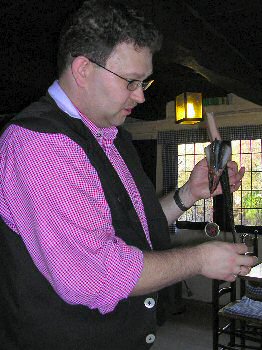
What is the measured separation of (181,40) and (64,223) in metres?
2.41

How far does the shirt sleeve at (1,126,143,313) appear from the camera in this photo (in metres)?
1.00

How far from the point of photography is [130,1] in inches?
95.7

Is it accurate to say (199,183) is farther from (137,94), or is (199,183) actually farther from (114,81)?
(114,81)

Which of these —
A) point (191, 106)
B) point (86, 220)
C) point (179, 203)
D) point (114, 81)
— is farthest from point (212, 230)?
point (191, 106)

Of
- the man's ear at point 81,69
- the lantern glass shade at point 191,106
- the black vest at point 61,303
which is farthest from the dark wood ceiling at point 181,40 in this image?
the black vest at point 61,303

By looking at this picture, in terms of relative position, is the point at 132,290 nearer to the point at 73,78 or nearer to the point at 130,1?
the point at 73,78

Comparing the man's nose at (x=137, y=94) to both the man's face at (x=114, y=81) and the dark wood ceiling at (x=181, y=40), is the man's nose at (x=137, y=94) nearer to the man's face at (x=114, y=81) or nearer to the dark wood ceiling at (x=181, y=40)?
the man's face at (x=114, y=81)

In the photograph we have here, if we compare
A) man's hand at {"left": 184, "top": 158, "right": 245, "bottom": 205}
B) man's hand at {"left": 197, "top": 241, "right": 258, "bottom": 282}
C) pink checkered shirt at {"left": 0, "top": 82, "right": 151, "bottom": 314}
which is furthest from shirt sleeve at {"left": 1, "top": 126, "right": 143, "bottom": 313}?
man's hand at {"left": 184, "top": 158, "right": 245, "bottom": 205}

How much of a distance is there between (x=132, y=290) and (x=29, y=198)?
0.33 meters

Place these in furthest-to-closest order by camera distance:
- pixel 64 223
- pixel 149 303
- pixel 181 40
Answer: pixel 181 40, pixel 149 303, pixel 64 223

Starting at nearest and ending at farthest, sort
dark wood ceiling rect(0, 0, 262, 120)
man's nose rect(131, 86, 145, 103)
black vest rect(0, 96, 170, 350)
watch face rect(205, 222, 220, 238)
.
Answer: black vest rect(0, 96, 170, 350)
man's nose rect(131, 86, 145, 103)
watch face rect(205, 222, 220, 238)
dark wood ceiling rect(0, 0, 262, 120)

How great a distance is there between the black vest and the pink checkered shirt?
0.06 m

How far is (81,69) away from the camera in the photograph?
4.22 ft

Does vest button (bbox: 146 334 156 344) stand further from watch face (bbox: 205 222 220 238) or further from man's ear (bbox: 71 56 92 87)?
man's ear (bbox: 71 56 92 87)
